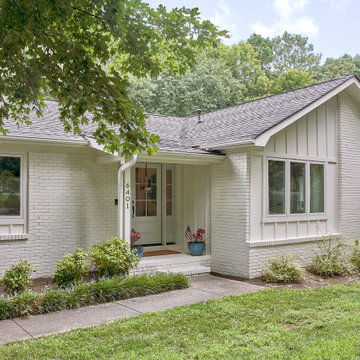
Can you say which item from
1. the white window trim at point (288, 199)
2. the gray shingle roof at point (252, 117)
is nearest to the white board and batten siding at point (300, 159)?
the white window trim at point (288, 199)

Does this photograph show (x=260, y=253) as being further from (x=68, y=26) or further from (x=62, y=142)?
(x=68, y=26)

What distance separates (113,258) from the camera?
7.46 m

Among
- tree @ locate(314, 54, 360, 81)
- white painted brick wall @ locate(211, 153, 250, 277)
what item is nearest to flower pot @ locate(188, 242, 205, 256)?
white painted brick wall @ locate(211, 153, 250, 277)

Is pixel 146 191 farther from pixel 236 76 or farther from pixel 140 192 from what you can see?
pixel 236 76

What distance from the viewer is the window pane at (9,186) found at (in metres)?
8.03

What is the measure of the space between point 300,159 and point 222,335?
5.87 m

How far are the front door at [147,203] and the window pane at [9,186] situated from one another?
288cm

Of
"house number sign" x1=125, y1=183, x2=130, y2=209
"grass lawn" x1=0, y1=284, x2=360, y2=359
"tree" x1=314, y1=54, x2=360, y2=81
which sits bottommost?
"grass lawn" x1=0, y1=284, x2=360, y2=359

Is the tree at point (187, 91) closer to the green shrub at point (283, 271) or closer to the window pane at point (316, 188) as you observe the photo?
the window pane at point (316, 188)

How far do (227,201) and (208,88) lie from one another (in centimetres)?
1754

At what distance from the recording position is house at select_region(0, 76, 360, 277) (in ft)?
26.7

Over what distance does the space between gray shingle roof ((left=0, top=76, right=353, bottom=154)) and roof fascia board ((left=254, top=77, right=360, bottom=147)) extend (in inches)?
3.0

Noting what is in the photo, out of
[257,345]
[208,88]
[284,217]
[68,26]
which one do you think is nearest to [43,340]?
[257,345]

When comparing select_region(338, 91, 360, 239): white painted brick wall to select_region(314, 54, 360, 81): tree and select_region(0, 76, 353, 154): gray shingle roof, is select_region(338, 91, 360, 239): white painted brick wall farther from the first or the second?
select_region(314, 54, 360, 81): tree
